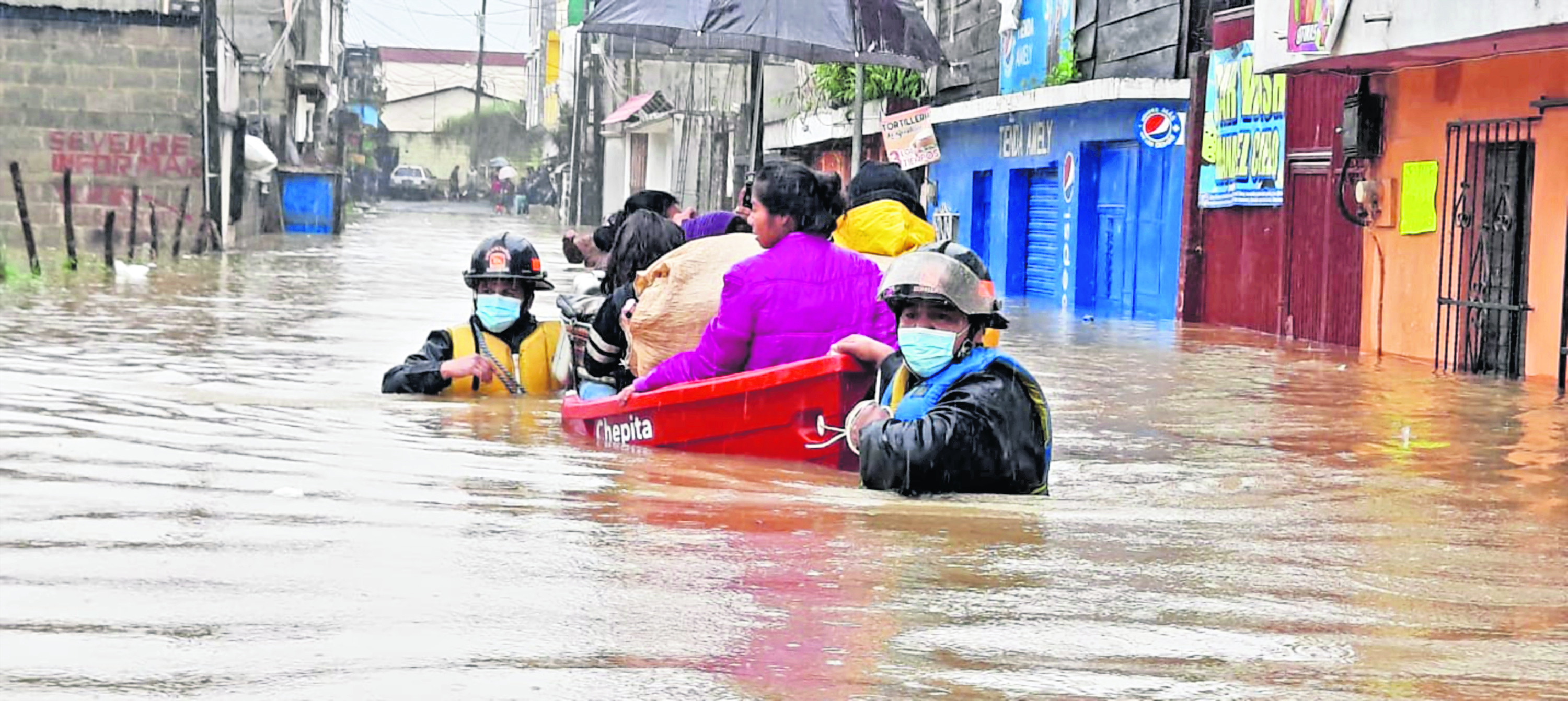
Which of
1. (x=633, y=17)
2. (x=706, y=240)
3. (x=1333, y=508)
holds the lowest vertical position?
(x=1333, y=508)

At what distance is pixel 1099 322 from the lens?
21.3 m

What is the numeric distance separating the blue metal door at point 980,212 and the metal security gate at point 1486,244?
14.4m

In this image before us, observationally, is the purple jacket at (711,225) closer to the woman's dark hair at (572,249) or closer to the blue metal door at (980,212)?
the woman's dark hair at (572,249)

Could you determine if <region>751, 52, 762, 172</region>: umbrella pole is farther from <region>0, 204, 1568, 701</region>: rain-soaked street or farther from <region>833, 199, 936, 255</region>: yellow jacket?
<region>833, 199, 936, 255</region>: yellow jacket

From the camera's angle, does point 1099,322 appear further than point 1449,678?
Yes

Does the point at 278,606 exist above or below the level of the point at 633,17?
below

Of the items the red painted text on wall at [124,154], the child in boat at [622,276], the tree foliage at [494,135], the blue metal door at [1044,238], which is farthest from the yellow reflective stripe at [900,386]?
the tree foliage at [494,135]

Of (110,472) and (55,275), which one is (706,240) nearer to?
(110,472)

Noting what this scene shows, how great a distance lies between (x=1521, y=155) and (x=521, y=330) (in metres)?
8.12

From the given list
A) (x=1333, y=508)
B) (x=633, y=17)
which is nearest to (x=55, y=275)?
(x=633, y=17)

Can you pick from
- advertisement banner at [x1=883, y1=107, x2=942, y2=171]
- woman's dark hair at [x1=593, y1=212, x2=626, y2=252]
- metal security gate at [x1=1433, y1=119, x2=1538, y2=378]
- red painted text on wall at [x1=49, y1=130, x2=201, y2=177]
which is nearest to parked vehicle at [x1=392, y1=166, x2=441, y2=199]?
red painted text on wall at [x1=49, y1=130, x2=201, y2=177]

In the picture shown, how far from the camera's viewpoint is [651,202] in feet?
37.2

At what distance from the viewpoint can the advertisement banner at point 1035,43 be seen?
25.8 metres

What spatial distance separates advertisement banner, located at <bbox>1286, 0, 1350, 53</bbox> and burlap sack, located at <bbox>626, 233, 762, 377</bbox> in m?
7.43
